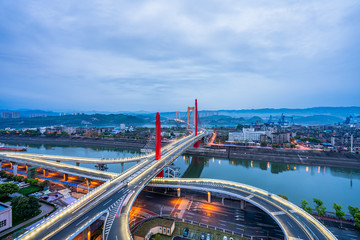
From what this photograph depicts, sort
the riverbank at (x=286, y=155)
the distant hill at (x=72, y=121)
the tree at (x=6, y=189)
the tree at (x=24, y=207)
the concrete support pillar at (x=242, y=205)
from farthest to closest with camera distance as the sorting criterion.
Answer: the distant hill at (x=72, y=121)
the riverbank at (x=286, y=155)
the tree at (x=6, y=189)
the concrete support pillar at (x=242, y=205)
the tree at (x=24, y=207)

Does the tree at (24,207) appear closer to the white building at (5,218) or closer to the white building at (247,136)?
the white building at (5,218)

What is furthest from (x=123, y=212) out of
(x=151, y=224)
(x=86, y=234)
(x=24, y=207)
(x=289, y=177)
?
(x=289, y=177)

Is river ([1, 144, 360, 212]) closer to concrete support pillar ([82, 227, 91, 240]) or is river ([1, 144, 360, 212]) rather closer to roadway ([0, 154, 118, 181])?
roadway ([0, 154, 118, 181])

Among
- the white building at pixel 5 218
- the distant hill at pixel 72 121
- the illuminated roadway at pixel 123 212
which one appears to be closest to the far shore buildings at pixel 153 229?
the illuminated roadway at pixel 123 212

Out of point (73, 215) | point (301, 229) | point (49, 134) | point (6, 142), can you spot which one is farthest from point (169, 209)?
point (6, 142)

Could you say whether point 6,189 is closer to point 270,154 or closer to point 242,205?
point 242,205

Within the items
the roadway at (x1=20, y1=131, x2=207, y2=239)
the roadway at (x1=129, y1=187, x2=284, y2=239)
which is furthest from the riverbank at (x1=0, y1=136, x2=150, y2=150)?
the roadway at (x1=20, y1=131, x2=207, y2=239)


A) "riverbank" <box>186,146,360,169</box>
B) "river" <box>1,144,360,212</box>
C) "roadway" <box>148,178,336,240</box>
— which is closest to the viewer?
"roadway" <box>148,178,336,240</box>
